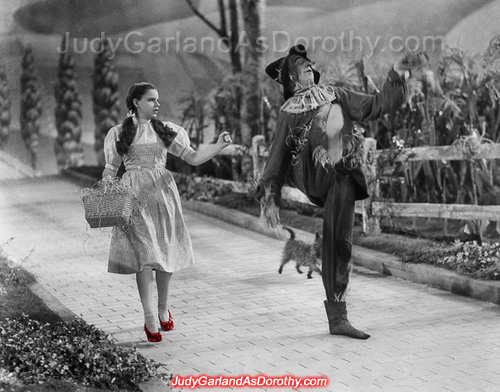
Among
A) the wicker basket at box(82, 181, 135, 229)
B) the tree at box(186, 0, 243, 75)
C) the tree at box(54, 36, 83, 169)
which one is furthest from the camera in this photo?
the tree at box(54, 36, 83, 169)


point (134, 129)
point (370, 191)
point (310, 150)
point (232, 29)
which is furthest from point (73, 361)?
point (232, 29)

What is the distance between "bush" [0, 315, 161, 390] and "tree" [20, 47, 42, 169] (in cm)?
914

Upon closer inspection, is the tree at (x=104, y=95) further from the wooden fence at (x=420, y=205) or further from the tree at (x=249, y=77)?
the wooden fence at (x=420, y=205)

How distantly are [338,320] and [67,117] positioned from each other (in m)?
10.4

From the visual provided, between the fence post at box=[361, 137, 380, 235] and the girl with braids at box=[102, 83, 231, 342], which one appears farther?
the fence post at box=[361, 137, 380, 235]

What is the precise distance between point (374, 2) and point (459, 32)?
1410mm

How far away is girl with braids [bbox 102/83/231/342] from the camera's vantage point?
5918 millimetres

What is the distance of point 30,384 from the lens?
480 cm

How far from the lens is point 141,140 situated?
5.98 m

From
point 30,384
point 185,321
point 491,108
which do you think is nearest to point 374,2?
point 491,108

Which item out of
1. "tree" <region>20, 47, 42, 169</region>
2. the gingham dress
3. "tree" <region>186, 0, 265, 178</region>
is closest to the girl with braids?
the gingham dress

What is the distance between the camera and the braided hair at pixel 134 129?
5922 millimetres

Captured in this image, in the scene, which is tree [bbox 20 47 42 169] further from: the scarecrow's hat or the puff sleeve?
the scarecrow's hat

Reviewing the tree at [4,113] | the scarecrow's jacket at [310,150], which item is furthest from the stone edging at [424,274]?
the tree at [4,113]
